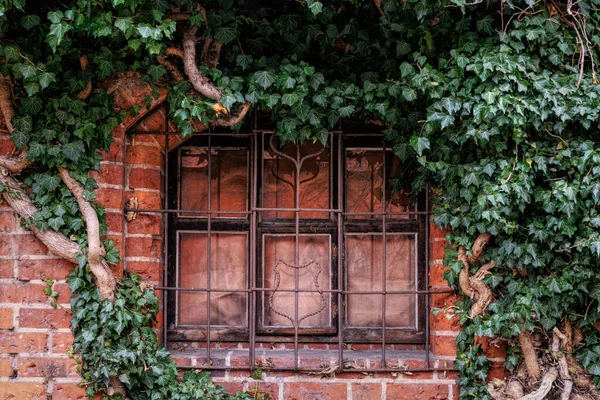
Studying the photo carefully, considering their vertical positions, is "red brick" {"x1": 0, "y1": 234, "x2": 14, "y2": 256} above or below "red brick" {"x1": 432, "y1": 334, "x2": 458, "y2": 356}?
above

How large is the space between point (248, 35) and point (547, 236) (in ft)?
6.09

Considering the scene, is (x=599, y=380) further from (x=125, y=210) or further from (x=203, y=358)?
(x=125, y=210)

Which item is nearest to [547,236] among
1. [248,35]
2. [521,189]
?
[521,189]

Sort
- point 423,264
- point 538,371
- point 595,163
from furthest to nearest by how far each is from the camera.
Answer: point 423,264
point 538,371
point 595,163

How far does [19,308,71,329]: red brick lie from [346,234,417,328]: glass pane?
61.0 inches

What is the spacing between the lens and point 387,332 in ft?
12.3

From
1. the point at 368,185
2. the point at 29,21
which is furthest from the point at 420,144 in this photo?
the point at 29,21

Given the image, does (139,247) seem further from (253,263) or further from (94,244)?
(253,263)

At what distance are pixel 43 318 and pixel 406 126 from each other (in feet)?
7.08

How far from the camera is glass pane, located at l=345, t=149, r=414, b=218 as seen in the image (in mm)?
3764

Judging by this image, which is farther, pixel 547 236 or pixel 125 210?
pixel 125 210

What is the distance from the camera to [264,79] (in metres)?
3.35

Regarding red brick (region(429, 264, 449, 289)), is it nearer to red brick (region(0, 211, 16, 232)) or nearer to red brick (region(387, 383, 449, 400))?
red brick (region(387, 383, 449, 400))

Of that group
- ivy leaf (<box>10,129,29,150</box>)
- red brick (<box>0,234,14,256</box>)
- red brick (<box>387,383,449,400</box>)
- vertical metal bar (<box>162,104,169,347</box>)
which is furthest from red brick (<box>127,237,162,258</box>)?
red brick (<box>387,383,449,400</box>)
